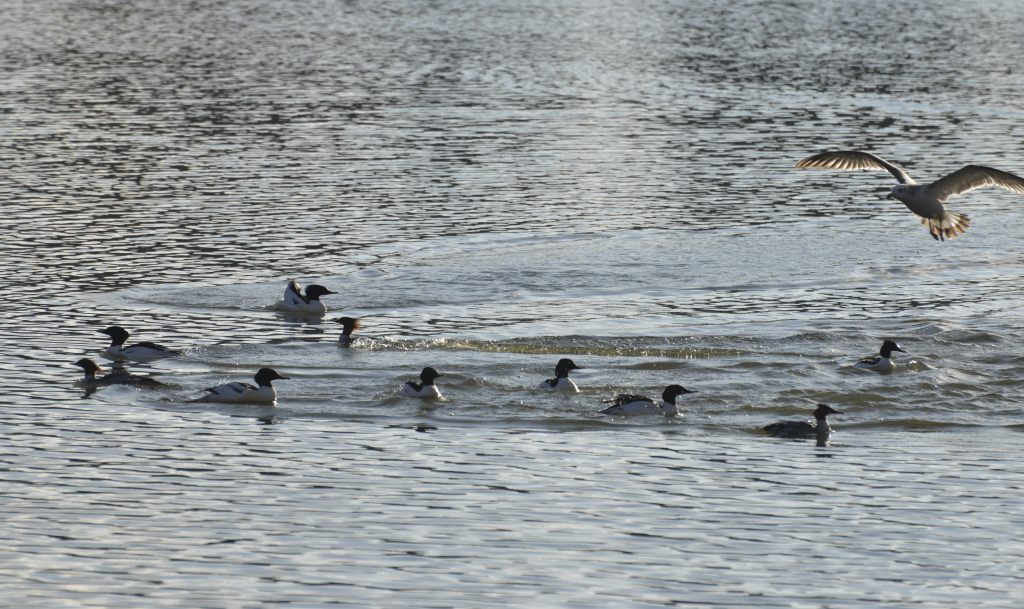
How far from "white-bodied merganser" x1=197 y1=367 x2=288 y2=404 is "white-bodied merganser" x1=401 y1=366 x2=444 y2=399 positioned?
5.64 feet

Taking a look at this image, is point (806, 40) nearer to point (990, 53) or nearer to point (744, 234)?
point (990, 53)

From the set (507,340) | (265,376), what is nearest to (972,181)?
(507,340)

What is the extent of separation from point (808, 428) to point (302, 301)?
1020cm

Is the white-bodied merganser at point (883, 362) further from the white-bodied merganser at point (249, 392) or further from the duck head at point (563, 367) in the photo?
the white-bodied merganser at point (249, 392)

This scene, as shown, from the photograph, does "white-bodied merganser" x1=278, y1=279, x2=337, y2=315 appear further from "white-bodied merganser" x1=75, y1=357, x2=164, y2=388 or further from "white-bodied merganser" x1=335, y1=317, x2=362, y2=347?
"white-bodied merganser" x1=75, y1=357, x2=164, y2=388

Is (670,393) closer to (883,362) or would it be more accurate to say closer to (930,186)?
(883,362)

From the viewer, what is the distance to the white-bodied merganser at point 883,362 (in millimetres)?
24328

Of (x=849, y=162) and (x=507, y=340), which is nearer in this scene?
(x=507, y=340)

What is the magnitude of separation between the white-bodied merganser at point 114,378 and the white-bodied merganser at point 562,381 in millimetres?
5162

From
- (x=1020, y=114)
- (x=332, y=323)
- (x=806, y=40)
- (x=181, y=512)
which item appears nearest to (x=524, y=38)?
(x=806, y=40)

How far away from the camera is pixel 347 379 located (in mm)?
24047

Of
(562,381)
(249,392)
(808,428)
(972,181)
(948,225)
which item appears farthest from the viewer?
(948,225)

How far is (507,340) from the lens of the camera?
85.7ft

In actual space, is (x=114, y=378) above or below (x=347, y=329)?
below
